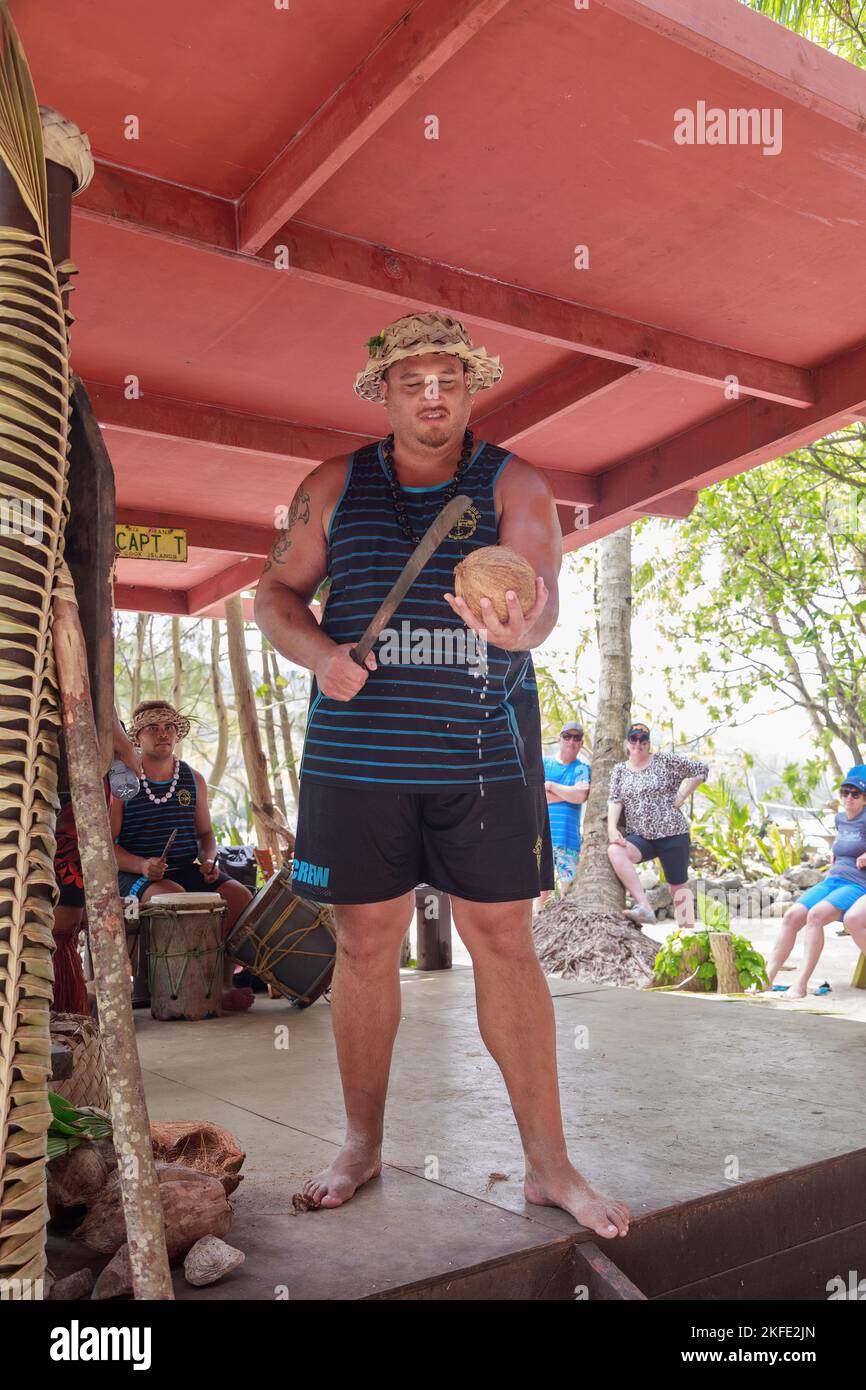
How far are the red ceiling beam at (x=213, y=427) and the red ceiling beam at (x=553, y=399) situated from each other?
0.78 m

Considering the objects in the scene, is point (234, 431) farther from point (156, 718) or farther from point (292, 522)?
point (292, 522)

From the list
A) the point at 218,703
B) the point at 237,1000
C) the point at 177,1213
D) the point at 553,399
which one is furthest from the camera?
the point at 218,703

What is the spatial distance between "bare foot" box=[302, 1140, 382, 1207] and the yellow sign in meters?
4.85

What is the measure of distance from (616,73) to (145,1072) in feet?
12.1

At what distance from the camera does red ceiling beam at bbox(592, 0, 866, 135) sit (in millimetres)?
3217

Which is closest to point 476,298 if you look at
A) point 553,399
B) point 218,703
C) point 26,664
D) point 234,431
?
point 553,399

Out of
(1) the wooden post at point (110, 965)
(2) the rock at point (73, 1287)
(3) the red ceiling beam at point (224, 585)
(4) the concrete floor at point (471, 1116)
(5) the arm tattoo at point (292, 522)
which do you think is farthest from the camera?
(3) the red ceiling beam at point (224, 585)

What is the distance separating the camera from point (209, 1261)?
219 centimetres

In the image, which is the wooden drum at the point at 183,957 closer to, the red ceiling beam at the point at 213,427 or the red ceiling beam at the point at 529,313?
the red ceiling beam at the point at 213,427

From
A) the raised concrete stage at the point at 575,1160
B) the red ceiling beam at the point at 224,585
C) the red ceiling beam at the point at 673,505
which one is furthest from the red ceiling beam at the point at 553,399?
the raised concrete stage at the point at 575,1160

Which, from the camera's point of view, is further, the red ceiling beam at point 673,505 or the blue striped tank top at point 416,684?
the red ceiling beam at point 673,505

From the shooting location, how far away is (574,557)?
20016 mm

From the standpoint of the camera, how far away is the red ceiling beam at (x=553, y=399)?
5.52 m

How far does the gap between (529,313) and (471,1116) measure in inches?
128
